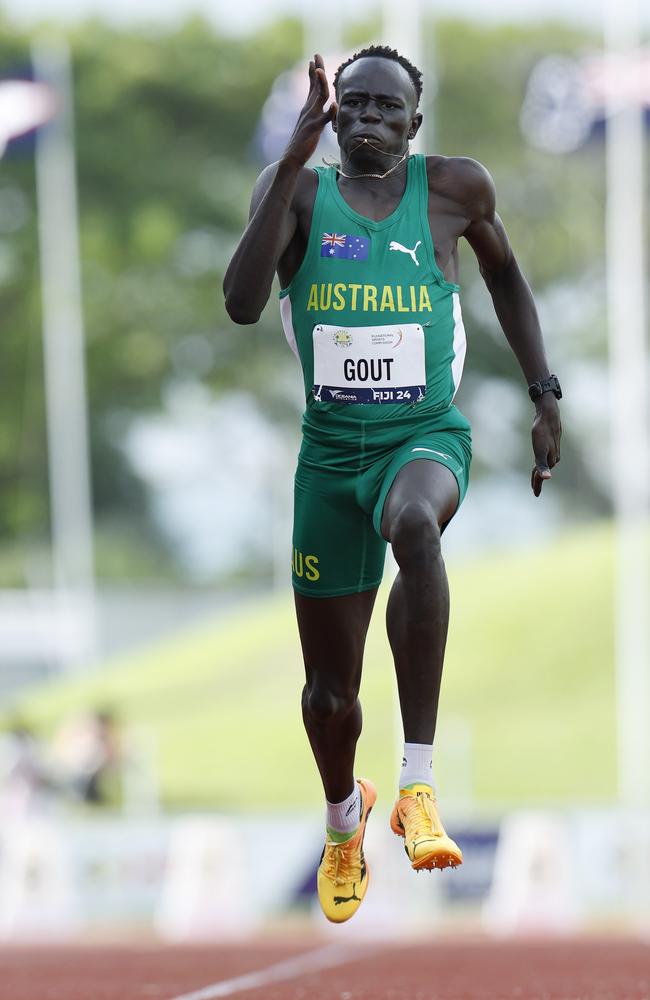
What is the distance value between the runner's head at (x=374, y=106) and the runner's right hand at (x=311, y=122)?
20cm

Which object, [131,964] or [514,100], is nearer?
[131,964]

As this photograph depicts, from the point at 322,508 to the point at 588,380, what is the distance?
104 ft

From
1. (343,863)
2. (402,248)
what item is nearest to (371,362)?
(402,248)

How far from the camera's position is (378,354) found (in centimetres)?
585

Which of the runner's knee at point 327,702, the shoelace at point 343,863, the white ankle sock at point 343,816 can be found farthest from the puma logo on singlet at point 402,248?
the shoelace at point 343,863

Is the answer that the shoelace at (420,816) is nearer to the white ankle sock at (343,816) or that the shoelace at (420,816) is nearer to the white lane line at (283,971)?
the white ankle sock at (343,816)

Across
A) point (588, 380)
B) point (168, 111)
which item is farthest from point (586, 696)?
point (168, 111)

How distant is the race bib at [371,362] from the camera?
19.2 feet

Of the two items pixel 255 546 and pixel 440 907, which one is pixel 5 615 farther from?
pixel 440 907

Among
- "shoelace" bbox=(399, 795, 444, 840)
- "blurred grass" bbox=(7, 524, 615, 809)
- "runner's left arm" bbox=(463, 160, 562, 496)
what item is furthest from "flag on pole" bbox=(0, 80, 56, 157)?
"shoelace" bbox=(399, 795, 444, 840)

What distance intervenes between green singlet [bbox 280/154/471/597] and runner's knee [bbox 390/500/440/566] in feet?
0.81

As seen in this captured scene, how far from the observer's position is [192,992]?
7258mm

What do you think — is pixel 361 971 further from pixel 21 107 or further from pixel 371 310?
pixel 21 107

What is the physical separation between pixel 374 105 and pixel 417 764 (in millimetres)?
2102
